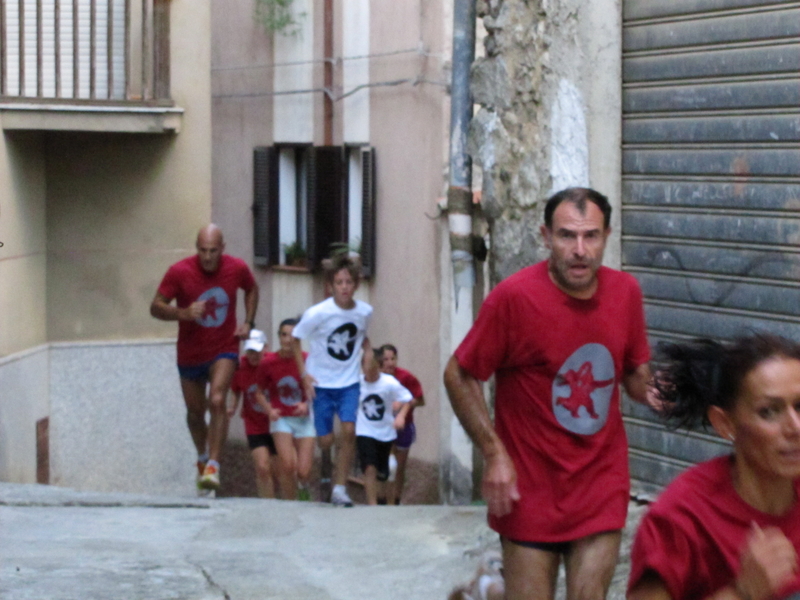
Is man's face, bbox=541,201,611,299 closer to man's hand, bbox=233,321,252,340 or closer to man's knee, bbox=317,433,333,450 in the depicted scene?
man's knee, bbox=317,433,333,450

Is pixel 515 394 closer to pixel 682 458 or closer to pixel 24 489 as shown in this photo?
pixel 682 458

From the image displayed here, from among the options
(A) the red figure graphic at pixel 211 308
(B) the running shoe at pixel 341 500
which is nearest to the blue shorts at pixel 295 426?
(A) the red figure graphic at pixel 211 308

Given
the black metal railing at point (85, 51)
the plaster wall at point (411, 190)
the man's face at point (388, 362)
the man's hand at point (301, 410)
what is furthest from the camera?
the plaster wall at point (411, 190)

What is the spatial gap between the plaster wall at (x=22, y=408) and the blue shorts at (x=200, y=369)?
92.3 inches

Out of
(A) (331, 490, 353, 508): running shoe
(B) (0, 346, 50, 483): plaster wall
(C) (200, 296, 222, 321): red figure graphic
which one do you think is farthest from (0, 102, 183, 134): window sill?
(A) (331, 490, 353, 508): running shoe

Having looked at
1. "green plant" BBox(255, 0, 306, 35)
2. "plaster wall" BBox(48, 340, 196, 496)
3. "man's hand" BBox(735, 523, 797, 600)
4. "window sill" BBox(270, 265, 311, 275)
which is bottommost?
"plaster wall" BBox(48, 340, 196, 496)

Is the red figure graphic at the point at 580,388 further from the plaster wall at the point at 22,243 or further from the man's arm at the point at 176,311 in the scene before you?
the plaster wall at the point at 22,243

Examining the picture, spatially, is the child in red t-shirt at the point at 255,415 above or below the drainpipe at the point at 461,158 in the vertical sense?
below

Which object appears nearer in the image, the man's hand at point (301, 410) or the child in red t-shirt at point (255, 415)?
the man's hand at point (301, 410)

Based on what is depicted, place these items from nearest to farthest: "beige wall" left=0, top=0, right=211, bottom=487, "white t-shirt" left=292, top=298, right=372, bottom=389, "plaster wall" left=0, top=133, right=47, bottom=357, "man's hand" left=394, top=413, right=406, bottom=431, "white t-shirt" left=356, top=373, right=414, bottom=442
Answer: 1. "white t-shirt" left=292, top=298, right=372, bottom=389
2. "man's hand" left=394, top=413, right=406, bottom=431
3. "white t-shirt" left=356, top=373, right=414, bottom=442
4. "plaster wall" left=0, top=133, right=47, bottom=357
5. "beige wall" left=0, top=0, right=211, bottom=487

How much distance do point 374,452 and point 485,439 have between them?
253 inches

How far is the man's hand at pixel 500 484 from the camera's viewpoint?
4.24m

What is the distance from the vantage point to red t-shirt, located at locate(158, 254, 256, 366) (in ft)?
31.0

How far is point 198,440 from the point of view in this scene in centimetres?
1002
